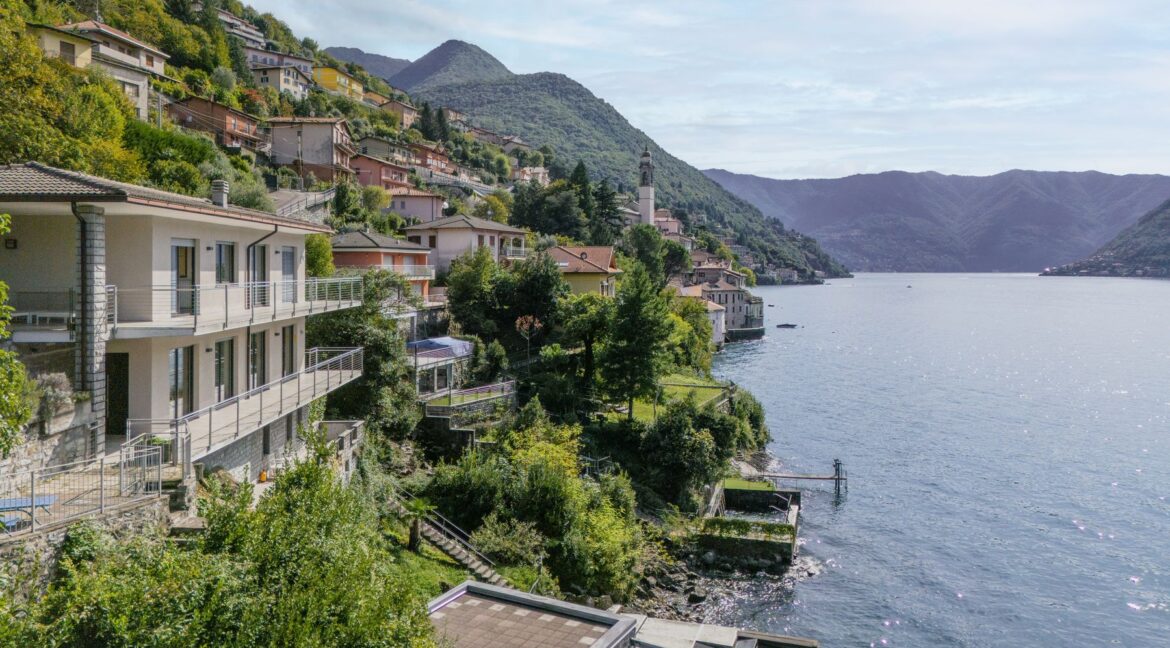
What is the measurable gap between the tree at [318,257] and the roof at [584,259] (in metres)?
20.6

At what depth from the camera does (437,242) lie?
55.0 meters

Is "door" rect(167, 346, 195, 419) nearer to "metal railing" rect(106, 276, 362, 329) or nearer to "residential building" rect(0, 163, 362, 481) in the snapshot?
"residential building" rect(0, 163, 362, 481)

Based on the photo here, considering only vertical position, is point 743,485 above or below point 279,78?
below

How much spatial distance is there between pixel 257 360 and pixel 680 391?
31.0 m

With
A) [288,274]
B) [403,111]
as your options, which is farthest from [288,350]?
[403,111]

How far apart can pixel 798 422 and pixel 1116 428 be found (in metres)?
22.4

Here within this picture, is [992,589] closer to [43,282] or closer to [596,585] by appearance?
[596,585]

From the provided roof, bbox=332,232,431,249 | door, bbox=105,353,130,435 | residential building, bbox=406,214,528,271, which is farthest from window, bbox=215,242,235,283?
residential building, bbox=406,214,528,271

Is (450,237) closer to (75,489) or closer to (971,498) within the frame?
(971,498)

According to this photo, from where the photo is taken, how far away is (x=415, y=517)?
78.3 ft

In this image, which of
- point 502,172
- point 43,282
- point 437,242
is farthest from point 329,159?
point 43,282

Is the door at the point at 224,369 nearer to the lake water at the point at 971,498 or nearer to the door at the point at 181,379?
the door at the point at 181,379

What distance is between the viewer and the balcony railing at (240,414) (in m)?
15.8

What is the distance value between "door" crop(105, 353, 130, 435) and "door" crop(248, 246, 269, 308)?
4.78 meters
